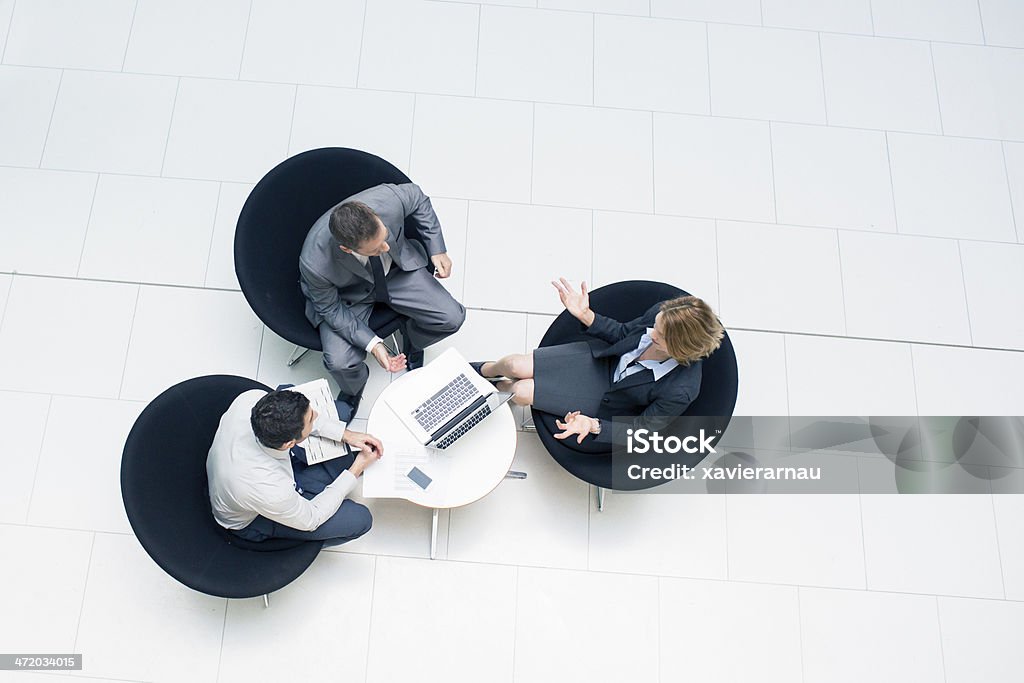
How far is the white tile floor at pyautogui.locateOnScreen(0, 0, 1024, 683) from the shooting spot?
3160mm

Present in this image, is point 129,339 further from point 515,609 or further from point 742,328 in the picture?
point 742,328

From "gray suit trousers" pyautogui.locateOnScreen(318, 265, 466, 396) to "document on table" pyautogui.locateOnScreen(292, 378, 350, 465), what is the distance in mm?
126

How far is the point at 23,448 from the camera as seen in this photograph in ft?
10.8

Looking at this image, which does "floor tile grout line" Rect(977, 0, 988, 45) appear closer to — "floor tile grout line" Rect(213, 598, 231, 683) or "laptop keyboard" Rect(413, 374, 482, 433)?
"laptop keyboard" Rect(413, 374, 482, 433)

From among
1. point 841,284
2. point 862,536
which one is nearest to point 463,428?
point 862,536

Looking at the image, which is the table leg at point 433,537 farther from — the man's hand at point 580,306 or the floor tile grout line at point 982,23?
the floor tile grout line at point 982,23

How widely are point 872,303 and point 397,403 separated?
2.25 m

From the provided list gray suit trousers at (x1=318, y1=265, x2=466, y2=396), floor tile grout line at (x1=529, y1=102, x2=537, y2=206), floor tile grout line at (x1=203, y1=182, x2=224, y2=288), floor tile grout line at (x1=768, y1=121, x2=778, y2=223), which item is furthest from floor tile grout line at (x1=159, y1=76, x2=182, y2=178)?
floor tile grout line at (x1=768, y1=121, x2=778, y2=223)

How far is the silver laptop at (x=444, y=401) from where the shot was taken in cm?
284

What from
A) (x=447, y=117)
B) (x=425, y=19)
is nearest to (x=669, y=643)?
(x=447, y=117)

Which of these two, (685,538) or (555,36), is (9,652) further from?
(555,36)

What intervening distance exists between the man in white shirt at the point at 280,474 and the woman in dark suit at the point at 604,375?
0.65 meters

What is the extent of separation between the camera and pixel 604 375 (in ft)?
9.95

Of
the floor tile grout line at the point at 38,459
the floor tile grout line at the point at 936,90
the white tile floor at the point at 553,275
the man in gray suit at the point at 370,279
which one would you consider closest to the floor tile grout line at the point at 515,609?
the white tile floor at the point at 553,275
